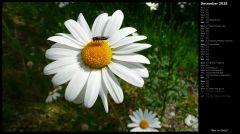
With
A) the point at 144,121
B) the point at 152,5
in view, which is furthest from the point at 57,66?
the point at 152,5

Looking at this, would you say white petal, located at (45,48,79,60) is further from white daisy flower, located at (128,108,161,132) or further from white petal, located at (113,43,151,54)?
white daisy flower, located at (128,108,161,132)

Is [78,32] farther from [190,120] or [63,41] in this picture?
[190,120]

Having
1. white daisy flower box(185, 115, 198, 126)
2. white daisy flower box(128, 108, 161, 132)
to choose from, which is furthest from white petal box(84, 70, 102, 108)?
white daisy flower box(185, 115, 198, 126)

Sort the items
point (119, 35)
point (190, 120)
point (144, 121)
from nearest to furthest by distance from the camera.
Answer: point (119, 35) < point (144, 121) < point (190, 120)

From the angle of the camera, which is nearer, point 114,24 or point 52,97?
point 114,24

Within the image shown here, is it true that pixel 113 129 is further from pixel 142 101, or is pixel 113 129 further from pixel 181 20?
pixel 181 20

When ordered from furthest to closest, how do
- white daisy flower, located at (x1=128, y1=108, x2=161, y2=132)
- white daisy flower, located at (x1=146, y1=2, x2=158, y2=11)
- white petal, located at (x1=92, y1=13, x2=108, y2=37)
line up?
white daisy flower, located at (x1=146, y1=2, x2=158, y2=11) < white daisy flower, located at (x1=128, y1=108, x2=161, y2=132) < white petal, located at (x1=92, y1=13, x2=108, y2=37)

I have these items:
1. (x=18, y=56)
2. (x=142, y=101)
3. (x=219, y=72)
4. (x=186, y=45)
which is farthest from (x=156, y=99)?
(x=18, y=56)

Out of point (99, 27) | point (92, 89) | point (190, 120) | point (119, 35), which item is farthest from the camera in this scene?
point (190, 120)

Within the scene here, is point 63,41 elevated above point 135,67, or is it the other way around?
point 63,41
